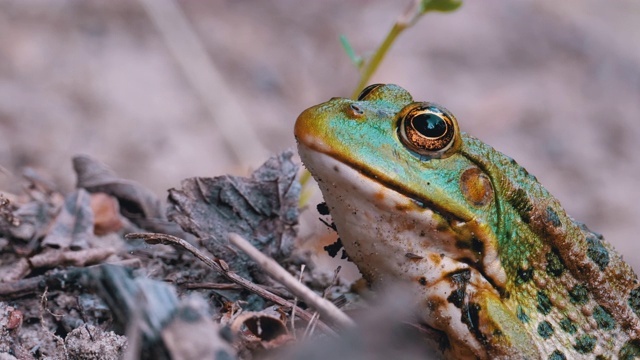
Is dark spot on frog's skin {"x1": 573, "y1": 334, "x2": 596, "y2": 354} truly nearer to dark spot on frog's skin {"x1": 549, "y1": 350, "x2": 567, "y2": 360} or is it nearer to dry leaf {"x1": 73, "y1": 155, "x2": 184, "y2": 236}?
dark spot on frog's skin {"x1": 549, "y1": 350, "x2": 567, "y2": 360}

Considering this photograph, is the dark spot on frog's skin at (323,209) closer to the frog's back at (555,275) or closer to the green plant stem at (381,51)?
the frog's back at (555,275)

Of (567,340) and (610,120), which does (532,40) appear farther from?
(567,340)

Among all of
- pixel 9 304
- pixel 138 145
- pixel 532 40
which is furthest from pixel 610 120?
pixel 9 304

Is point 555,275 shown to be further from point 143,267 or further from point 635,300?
point 143,267

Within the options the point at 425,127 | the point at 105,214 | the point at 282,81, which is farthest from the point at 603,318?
the point at 282,81

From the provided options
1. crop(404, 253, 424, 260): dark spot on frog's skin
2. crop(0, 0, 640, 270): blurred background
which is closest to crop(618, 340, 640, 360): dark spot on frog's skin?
crop(404, 253, 424, 260): dark spot on frog's skin

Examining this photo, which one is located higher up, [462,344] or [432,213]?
[432,213]
